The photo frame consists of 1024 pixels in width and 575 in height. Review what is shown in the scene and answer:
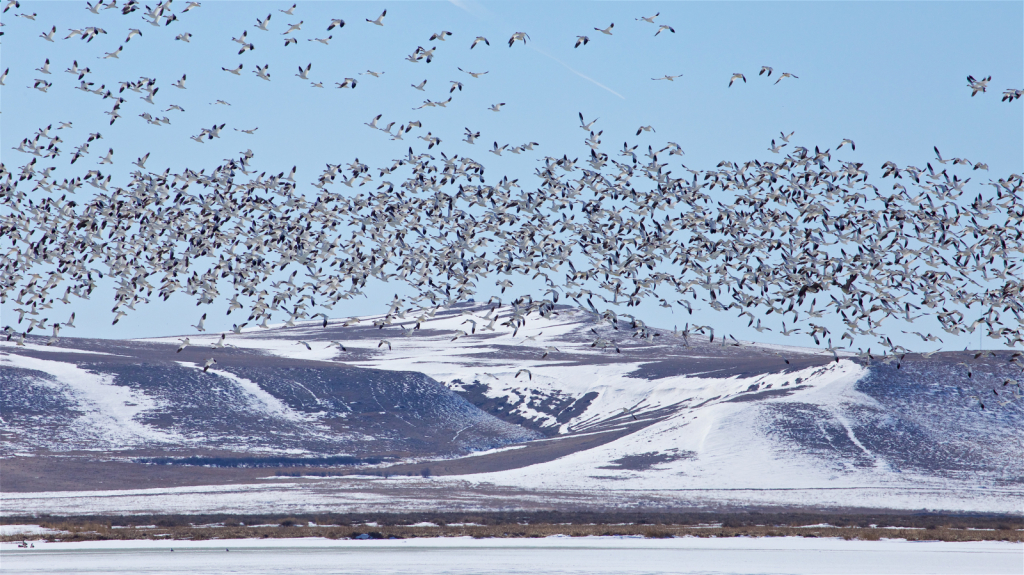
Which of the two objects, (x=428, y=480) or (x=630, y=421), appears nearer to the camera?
(x=428, y=480)

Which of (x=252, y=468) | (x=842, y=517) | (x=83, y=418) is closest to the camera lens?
(x=842, y=517)

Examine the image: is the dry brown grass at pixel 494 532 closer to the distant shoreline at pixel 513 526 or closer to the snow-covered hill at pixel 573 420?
the distant shoreline at pixel 513 526

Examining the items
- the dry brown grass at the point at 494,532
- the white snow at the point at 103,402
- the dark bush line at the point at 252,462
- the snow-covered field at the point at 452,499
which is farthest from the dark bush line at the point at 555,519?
the white snow at the point at 103,402

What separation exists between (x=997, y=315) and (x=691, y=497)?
31036 millimetres

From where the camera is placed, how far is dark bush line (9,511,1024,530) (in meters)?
49.8

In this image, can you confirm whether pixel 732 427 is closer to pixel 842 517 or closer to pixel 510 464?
pixel 510 464

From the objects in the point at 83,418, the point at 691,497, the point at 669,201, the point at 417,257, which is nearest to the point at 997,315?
the point at 669,201

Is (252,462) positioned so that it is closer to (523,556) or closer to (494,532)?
(494,532)

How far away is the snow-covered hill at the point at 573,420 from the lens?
239ft

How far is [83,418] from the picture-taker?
298 feet

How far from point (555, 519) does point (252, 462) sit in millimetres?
37441

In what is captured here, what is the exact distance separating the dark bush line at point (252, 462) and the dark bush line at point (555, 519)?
26723 millimetres

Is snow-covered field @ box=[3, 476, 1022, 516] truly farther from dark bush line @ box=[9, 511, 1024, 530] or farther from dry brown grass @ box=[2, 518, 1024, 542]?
dry brown grass @ box=[2, 518, 1024, 542]

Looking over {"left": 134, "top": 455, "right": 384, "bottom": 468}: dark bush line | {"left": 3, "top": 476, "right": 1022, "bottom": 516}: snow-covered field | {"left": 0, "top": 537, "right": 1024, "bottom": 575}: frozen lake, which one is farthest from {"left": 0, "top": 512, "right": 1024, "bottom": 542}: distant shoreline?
{"left": 134, "top": 455, "right": 384, "bottom": 468}: dark bush line
